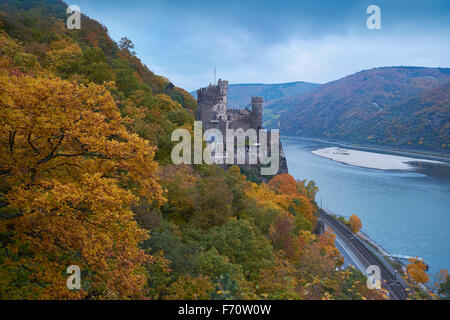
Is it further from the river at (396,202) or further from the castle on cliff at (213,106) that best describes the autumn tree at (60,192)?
the river at (396,202)

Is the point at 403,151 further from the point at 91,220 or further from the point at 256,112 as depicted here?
the point at 91,220

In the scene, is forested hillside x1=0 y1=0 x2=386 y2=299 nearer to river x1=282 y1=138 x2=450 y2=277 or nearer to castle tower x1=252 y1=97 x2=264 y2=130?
castle tower x1=252 y1=97 x2=264 y2=130

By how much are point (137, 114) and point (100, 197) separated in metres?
16.7

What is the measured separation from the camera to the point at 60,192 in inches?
267

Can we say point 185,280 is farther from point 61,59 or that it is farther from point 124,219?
point 61,59

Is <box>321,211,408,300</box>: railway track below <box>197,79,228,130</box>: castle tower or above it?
below

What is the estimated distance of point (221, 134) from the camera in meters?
45.4

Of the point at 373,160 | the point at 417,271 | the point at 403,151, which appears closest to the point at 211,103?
the point at 417,271

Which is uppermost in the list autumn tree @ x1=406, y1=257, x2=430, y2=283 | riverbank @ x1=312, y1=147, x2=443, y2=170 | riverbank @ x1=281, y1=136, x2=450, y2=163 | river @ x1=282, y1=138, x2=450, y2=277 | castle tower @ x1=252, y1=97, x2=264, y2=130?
castle tower @ x1=252, y1=97, x2=264, y2=130

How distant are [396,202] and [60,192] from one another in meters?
64.2

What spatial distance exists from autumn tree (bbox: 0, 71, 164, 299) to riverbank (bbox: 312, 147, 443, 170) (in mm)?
92749

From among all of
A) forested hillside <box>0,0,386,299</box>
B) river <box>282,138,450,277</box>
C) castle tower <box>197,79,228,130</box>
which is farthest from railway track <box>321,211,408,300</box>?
castle tower <box>197,79,228,130</box>

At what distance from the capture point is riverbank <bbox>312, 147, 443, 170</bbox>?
90363 millimetres
